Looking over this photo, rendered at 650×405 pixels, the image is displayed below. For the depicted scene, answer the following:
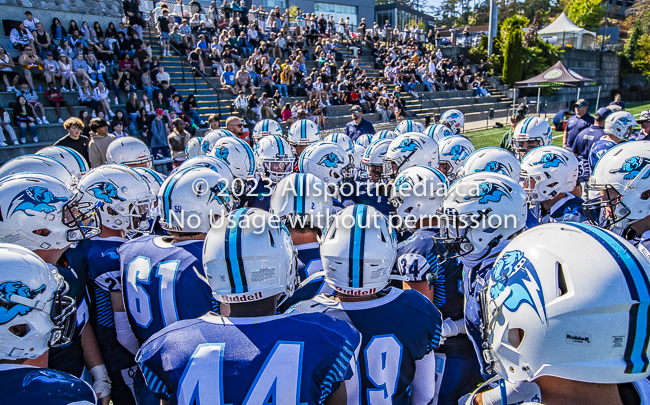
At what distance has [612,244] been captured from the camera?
5.46ft

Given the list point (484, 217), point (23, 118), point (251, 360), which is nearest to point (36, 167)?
point (251, 360)

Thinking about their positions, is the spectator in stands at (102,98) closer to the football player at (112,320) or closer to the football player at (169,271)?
the football player at (112,320)

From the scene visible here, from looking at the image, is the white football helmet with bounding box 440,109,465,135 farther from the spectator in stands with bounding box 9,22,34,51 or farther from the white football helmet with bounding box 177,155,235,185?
the spectator in stands with bounding box 9,22,34,51

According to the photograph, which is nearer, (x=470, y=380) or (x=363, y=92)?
(x=470, y=380)

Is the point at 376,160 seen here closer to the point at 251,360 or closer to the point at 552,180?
the point at 552,180

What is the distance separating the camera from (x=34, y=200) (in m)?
3.21

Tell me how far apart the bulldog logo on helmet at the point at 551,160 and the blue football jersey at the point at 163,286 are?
150 inches

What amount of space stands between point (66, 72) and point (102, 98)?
156cm

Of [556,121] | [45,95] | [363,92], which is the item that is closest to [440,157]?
[556,121]

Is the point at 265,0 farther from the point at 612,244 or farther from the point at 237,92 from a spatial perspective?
the point at 612,244

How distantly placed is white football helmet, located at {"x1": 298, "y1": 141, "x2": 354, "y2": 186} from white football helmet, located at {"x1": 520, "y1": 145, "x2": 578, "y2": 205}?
105 inches

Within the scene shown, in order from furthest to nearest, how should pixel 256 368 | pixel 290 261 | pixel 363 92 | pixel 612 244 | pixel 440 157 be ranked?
1. pixel 363 92
2. pixel 440 157
3. pixel 290 261
4. pixel 256 368
5. pixel 612 244

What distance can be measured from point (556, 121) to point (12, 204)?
1666 cm

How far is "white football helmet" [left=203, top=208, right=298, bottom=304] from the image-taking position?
230cm
